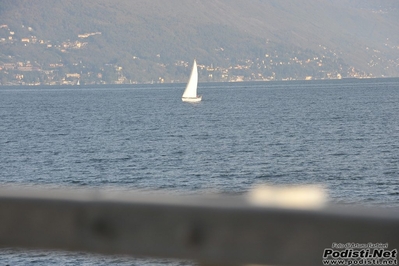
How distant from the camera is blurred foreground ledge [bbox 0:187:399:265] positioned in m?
1.46

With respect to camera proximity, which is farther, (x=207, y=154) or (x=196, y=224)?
(x=207, y=154)

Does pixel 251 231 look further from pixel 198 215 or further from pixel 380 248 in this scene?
pixel 380 248

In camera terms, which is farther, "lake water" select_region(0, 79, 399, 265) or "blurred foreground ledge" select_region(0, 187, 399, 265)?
"lake water" select_region(0, 79, 399, 265)

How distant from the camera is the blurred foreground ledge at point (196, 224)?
4.79 feet

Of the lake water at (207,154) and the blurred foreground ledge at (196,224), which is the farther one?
the lake water at (207,154)

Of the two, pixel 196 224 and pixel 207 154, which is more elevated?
pixel 196 224

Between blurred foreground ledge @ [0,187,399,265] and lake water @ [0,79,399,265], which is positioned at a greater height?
blurred foreground ledge @ [0,187,399,265]

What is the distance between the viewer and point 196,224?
5.16ft

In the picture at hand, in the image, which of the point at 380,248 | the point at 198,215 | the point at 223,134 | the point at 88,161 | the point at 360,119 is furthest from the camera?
the point at 360,119

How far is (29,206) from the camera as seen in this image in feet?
5.34

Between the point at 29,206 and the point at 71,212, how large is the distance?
0.29 feet

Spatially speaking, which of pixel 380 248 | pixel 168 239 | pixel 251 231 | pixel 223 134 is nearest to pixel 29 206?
pixel 168 239

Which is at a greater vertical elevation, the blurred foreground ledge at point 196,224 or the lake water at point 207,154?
the blurred foreground ledge at point 196,224

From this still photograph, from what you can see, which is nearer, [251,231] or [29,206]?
[251,231]
